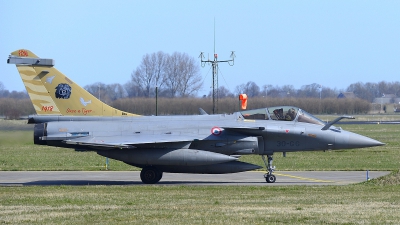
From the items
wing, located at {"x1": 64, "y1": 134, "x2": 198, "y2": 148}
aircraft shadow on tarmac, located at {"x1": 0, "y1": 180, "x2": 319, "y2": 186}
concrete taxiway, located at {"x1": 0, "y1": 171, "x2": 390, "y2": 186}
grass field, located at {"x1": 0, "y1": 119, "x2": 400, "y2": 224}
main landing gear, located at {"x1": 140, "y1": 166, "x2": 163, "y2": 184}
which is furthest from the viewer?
concrete taxiway, located at {"x1": 0, "y1": 171, "x2": 390, "y2": 186}

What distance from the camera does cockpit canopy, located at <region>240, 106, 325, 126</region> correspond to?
20.1 m

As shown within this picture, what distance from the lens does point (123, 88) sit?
257ft

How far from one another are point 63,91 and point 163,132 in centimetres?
362

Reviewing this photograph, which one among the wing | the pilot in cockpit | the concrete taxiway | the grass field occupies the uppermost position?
the pilot in cockpit

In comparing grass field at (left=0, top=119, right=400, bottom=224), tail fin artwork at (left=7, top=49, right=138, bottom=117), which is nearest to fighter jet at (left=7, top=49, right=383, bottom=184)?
tail fin artwork at (left=7, top=49, right=138, bottom=117)

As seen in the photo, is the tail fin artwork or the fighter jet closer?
the fighter jet

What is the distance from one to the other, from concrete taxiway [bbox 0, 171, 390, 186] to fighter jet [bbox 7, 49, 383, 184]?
89 centimetres

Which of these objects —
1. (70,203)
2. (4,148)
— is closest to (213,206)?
(70,203)

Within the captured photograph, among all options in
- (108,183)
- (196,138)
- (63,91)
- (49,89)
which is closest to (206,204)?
(196,138)

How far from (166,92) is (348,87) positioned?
292 feet

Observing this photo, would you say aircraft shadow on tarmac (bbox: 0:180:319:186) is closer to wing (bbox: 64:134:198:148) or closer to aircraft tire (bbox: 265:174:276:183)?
aircraft tire (bbox: 265:174:276:183)

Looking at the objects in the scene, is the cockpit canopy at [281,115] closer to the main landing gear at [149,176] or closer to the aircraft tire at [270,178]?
the aircraft tire at [270,178]

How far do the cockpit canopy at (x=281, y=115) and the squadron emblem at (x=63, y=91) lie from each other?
5.74 meters

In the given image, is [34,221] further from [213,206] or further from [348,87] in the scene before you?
[348,87]
